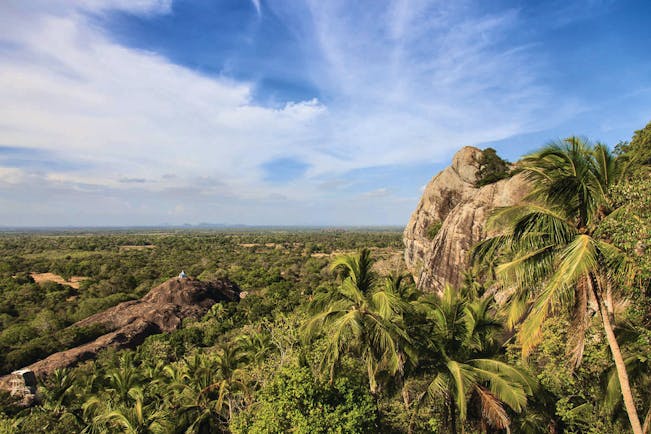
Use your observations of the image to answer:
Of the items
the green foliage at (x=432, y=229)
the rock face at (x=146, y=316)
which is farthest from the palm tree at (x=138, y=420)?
the green foliage at (x=432, y=229)

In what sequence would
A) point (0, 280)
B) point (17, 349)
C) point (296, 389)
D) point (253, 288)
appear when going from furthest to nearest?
point (253, 288)
point (0, 280)
point (17, 349)
point (296, 389)

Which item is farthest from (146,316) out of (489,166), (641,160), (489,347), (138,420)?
(641,160)

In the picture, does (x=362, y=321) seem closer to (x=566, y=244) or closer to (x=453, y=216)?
(x=566, y=244)

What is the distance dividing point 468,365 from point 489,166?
32568mm

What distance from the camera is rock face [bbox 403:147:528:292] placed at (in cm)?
2894

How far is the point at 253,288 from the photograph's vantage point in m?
56.2

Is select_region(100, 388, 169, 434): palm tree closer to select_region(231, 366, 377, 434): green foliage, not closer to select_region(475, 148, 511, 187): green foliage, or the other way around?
select_region(231, 366, 377, 434): green foliage

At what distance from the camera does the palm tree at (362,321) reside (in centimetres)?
834

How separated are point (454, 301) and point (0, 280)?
223ft

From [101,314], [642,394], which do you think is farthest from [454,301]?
[101,314]

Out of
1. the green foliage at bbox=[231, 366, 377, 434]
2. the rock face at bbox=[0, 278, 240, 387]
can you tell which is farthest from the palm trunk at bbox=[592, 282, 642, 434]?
the rock face at bbox=[0, 278, 240, 387]

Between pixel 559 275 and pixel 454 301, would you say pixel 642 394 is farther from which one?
pixel 559 275

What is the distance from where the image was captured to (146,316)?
1524 inches

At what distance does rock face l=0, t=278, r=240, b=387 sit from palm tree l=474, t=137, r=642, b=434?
112 feet
